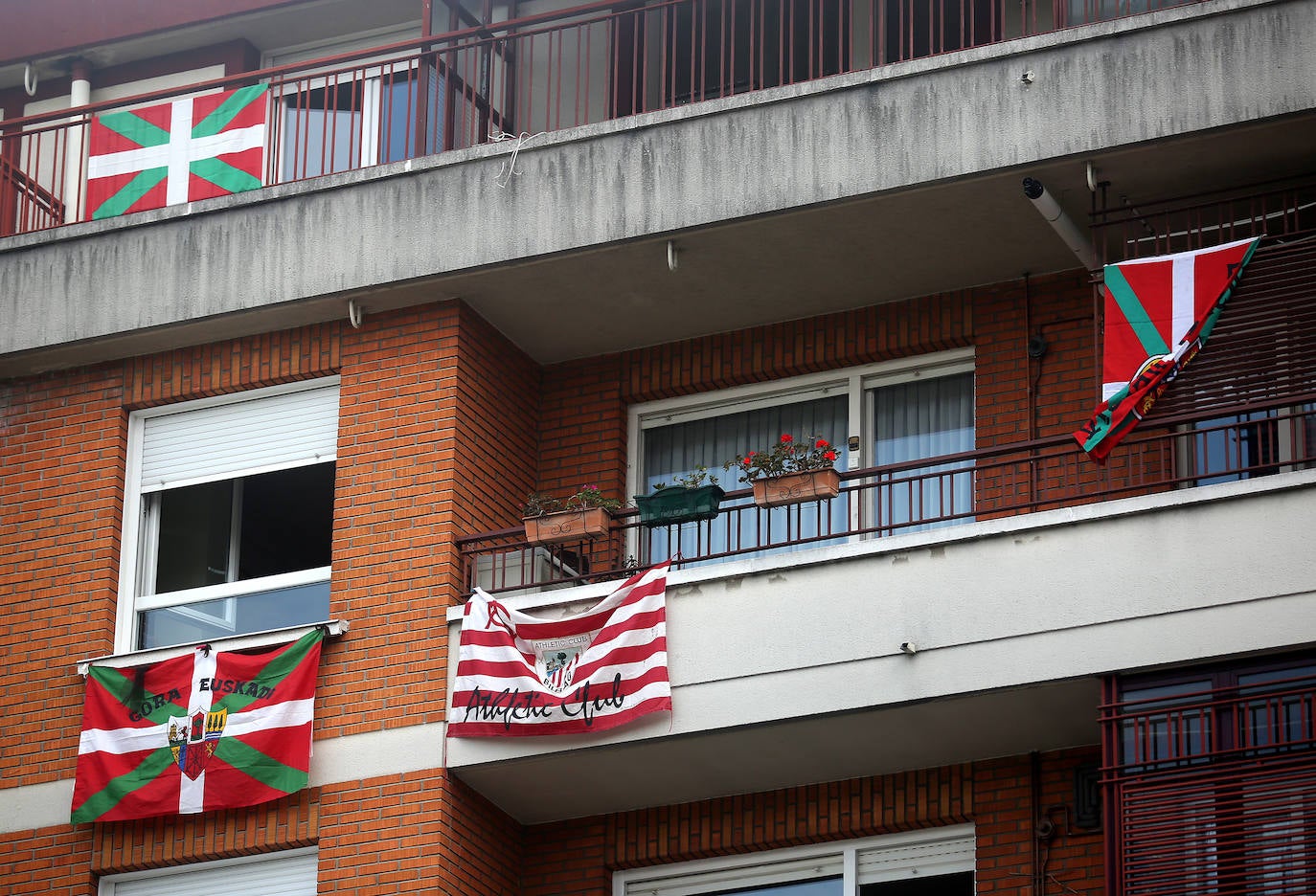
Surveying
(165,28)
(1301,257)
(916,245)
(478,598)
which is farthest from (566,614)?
(165,28)

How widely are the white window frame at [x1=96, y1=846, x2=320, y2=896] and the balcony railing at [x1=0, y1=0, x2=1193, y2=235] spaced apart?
5.33 metres

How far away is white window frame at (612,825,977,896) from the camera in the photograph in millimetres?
16641

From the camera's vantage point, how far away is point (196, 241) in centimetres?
1855

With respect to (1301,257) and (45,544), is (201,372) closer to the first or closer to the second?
(45,544)

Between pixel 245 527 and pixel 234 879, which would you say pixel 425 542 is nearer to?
pixel 245 527

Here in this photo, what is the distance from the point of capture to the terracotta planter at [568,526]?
17.0 metres

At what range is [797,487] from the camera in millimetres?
16500

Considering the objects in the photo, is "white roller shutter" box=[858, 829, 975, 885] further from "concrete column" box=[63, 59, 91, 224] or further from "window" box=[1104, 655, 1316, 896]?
"concrete column" box=[63, 59, 91, 224]

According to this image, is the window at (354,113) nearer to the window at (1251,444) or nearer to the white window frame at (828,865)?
the white window frame at (828,865)

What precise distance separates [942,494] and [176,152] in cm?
665

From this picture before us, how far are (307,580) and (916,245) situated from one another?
5.07 meters

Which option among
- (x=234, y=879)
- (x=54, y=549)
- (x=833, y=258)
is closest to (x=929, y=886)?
(x=833, y=258)

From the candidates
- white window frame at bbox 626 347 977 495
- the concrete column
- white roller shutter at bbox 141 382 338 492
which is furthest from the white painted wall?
the concrete column

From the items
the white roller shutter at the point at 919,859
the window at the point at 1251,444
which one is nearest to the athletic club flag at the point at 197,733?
the white roller shutter at the point at 919,859
